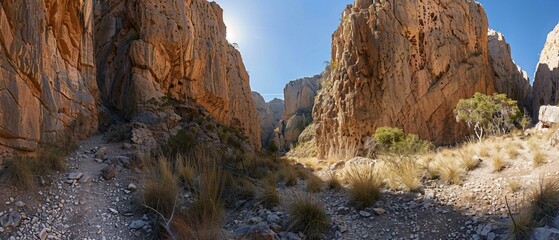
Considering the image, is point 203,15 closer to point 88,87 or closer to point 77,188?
point 88,87

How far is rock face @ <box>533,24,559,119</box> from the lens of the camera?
26.9 meters

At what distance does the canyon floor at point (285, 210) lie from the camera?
4.95 metres

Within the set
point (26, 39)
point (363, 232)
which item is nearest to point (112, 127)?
point (26, 39)

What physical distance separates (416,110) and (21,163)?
27.0 metres

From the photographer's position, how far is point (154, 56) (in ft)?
54.1

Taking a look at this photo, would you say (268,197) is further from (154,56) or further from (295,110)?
(295,110)

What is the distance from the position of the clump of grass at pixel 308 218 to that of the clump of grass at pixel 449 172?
10.2ft

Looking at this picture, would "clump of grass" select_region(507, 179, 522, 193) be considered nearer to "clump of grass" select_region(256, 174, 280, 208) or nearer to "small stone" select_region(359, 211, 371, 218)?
"small stone" select_region(359, 211, 371, 218)

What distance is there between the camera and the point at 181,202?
617 centimetres

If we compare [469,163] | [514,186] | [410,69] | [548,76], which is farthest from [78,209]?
[548,76]

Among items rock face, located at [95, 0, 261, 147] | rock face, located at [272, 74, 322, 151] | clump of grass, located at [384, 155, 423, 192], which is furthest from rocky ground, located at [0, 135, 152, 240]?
rock face, located at [272, 74, 322, 151]

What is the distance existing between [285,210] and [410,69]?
25286mm

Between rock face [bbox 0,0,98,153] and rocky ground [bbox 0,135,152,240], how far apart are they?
1.15 meters

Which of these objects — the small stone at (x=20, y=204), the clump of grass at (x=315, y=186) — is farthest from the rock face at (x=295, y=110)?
the small stone at (x=20, y=204)
